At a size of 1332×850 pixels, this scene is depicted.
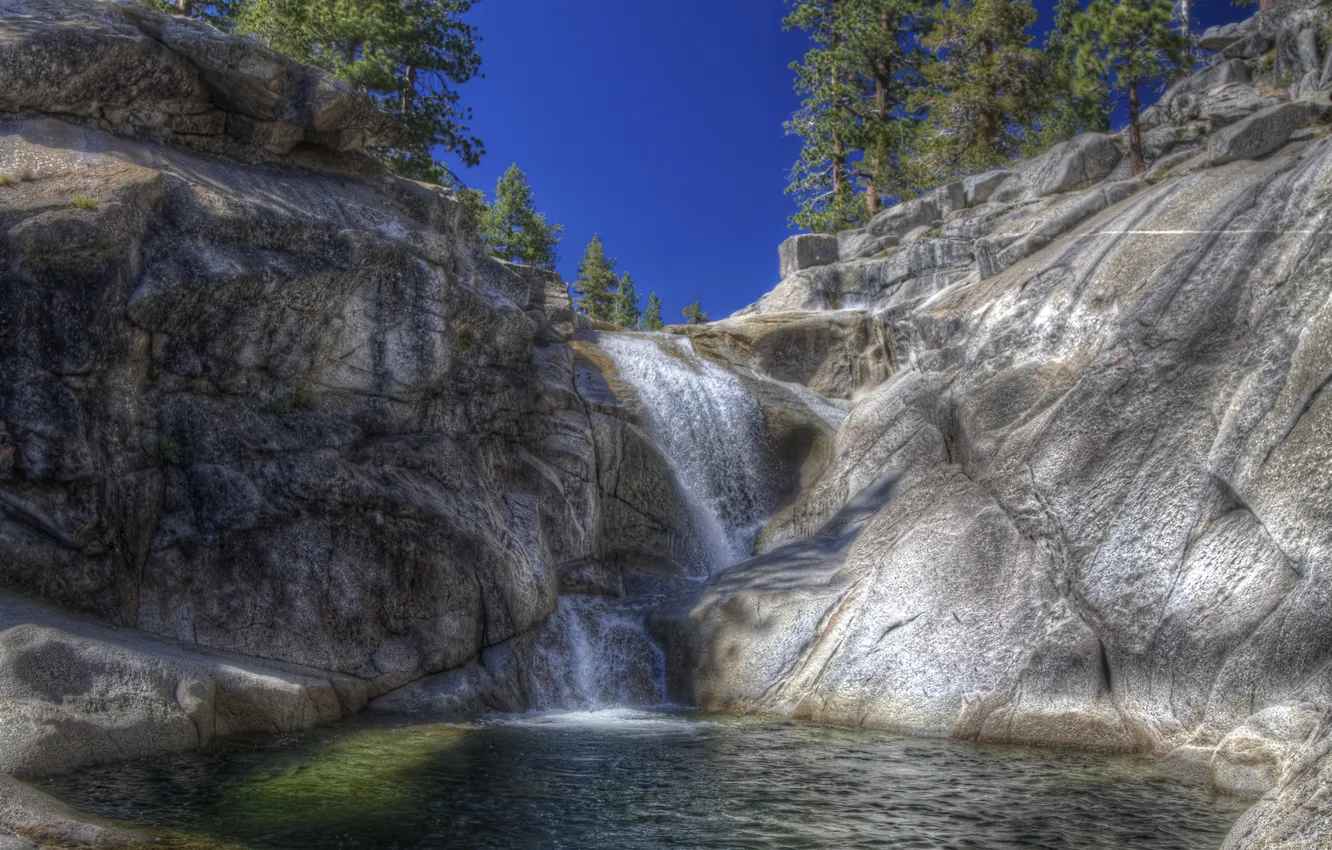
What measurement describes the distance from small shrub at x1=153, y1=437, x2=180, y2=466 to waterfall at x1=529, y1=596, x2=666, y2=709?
784 centimetres

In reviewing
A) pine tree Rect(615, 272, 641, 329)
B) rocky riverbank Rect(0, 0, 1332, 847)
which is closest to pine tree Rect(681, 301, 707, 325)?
pine tree Rect(615, 272, 641, 329)

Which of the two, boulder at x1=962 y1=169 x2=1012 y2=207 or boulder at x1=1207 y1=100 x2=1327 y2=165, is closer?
boulder at x1=1207 y1=100 x2=1327 y2=165

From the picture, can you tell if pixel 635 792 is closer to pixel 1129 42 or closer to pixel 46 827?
pixel 46 827

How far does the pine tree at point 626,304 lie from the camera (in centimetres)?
8112

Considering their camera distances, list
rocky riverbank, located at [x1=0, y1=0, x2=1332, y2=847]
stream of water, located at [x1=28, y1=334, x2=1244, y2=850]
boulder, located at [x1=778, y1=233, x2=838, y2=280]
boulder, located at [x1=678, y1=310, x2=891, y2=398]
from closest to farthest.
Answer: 1. stream of water, located at [x1=28, y1=334, x2=1244, y2=850]
2. rocky riverbank, located at [x1=0, y1=0, x2=1332, y2=847]
3. boulder, located at [x1=678, y1=310, x2=891, y2=398]
4. boulder, located at [x1=778, y1=233, x2=838, y2=280]

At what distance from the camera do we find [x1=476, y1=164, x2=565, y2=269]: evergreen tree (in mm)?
65125

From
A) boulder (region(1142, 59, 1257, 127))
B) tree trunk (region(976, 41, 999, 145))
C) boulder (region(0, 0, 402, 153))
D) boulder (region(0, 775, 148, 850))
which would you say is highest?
tree trunk (region(976, 41, 999, 145))

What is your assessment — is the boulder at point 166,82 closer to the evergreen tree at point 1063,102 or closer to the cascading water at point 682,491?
the cascading water at point 682,491

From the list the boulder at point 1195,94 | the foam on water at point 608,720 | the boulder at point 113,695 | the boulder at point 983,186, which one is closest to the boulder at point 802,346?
the boulder at point 983,186

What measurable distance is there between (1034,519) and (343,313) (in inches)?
557

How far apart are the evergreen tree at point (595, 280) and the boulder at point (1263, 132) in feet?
192

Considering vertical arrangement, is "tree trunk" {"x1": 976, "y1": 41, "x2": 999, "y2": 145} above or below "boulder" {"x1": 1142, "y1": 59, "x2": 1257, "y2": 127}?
above

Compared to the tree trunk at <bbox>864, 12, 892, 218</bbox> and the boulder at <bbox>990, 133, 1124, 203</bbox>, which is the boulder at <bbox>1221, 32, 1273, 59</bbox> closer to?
the boulder at <bbox>990, 133, 1124, 203</bbox>

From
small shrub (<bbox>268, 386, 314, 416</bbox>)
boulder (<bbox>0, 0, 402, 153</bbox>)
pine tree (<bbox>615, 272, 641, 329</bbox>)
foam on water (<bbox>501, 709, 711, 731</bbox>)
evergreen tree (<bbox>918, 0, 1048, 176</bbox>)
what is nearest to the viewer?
foam on water (<bbox>501, 709, 711, 731</bbox>)
